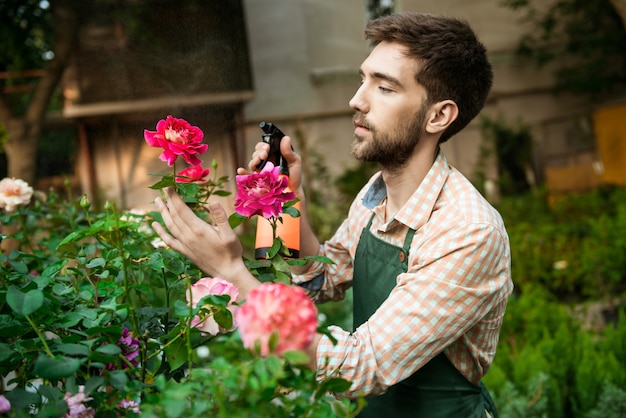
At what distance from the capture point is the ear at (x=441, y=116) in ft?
5.01

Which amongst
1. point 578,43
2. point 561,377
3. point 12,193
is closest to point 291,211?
point 12,193

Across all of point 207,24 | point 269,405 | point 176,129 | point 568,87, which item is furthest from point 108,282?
point 568,87

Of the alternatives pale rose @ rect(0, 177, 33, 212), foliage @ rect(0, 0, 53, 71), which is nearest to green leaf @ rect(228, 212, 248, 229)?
pale rose @ rect(0, 177, 33, 212)

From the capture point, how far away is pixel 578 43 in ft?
30.6

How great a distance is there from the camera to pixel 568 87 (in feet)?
32.1

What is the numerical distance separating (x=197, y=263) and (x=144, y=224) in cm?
62

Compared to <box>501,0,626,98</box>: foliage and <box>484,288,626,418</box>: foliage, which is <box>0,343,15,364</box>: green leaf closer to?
<box>484,288,626,418</box>: foliage

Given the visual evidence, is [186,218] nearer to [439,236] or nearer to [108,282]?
[108,282]

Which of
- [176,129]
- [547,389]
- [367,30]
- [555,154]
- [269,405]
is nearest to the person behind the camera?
[269,405]

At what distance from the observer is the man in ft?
3.92

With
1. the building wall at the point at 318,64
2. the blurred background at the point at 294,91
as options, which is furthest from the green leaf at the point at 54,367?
the building wall at the point at 318,64

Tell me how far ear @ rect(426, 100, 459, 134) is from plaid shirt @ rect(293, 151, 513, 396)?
107 millimetres

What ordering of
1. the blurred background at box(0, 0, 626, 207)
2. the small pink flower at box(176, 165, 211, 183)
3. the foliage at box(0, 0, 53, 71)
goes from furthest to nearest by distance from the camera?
the blurred background at box(0, 0, 626, 207) < the foliage at box(0, 0, 53, 71) < the small pink flower at box(176, 165, 211, 183)

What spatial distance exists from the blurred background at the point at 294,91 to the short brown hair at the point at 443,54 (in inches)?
190
